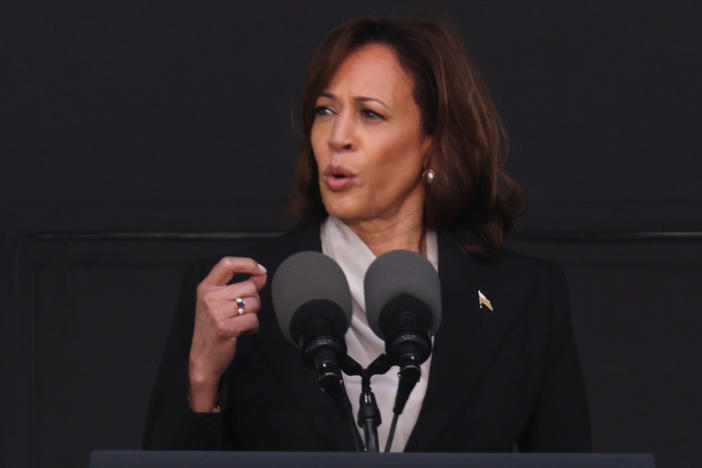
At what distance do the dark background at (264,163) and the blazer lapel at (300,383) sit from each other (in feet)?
3.23

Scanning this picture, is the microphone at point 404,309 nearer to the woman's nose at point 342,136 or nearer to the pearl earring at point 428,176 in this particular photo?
the woman's nose at point 342,136

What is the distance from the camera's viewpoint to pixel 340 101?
1.87 metres

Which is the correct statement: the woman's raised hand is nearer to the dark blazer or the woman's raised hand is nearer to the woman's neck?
the dark blazer

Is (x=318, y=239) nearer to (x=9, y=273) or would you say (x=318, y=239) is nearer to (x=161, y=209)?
(x=161, y=209)

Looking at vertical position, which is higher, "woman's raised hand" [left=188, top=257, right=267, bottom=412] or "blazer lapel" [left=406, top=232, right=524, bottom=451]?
"woman's raised hand" [left=188, top=257, right=267, bottom=412]

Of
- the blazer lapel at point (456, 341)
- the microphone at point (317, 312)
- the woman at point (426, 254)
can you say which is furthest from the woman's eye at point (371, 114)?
the microphone at point (317, 312)

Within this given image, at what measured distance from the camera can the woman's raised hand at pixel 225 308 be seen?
1.50m

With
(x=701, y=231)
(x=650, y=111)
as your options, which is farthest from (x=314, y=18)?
(x=701, y=231)

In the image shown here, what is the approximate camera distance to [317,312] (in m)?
1.26

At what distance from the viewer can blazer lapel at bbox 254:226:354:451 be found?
1.77m

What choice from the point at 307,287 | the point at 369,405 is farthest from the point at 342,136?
the point at 369,405

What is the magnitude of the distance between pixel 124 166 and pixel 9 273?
35 cm

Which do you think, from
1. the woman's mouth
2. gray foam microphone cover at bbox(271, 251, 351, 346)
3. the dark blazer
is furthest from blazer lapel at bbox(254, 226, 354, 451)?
gray foam microphone cover at bbox(271, 251, 351, 346)

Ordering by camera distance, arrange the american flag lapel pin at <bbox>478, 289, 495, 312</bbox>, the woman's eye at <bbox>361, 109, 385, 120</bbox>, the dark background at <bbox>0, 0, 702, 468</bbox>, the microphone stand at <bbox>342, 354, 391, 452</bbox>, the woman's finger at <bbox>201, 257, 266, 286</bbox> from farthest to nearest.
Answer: the dark background at <bbox>0, 0, 702, 468</bbox>, the american flag lapel pin at <bbox>478, 289, 495, 312</bbox>, the woman's eye at <bbox>361, 109, 385, 120</bbox>, the woman's finger at <bbox>201, 257, 266, 286</bbox>, the microphone stand at <bbox>342, 354, 391, 452</bbox>
